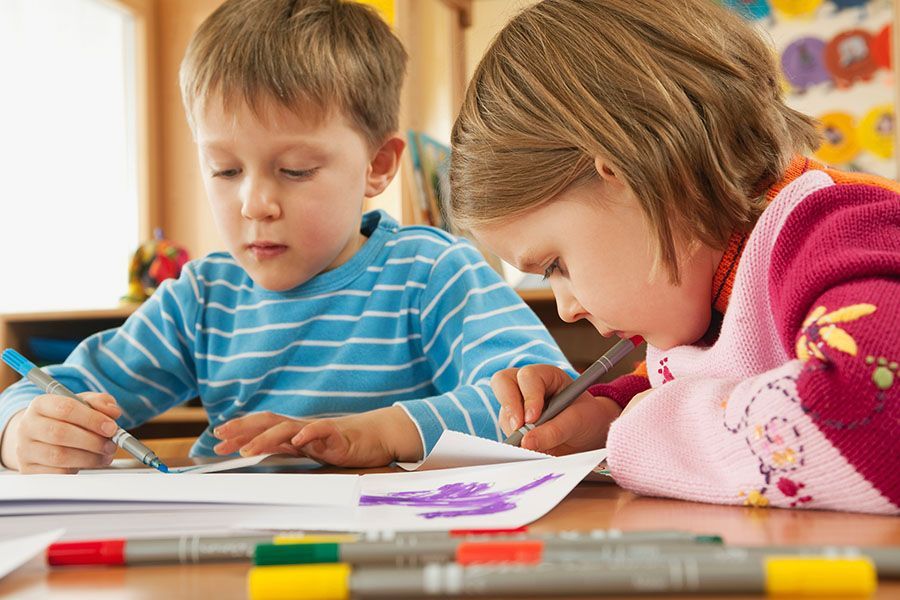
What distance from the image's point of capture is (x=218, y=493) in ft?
1.64

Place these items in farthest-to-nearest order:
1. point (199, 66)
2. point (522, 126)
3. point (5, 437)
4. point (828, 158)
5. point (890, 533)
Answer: point (828, 158) < point (199, 66) < point (5, 437) < point (522, 126) < point (890, 533)

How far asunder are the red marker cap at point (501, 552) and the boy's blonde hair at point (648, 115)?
0.41 meters

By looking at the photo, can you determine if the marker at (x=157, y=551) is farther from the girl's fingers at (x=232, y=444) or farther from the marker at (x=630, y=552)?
the girl's fingers at (x=232, y=444)

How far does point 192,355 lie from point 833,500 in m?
0.86

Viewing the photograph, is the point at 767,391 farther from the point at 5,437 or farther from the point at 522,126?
the point at 5,437

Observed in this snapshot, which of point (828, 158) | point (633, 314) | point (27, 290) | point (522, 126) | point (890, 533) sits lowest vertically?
point (890, 533)

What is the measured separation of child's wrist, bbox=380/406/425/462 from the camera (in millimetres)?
833

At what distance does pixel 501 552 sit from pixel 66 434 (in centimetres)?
58

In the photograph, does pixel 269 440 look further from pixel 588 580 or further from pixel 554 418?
pixel 588 580

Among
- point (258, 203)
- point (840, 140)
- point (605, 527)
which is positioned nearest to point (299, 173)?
point (258, 203)

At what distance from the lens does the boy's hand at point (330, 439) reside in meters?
0.78

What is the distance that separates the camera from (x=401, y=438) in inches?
33.1

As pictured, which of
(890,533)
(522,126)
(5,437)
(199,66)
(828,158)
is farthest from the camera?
(828,158)

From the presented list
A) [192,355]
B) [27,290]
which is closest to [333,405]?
[192,355]
